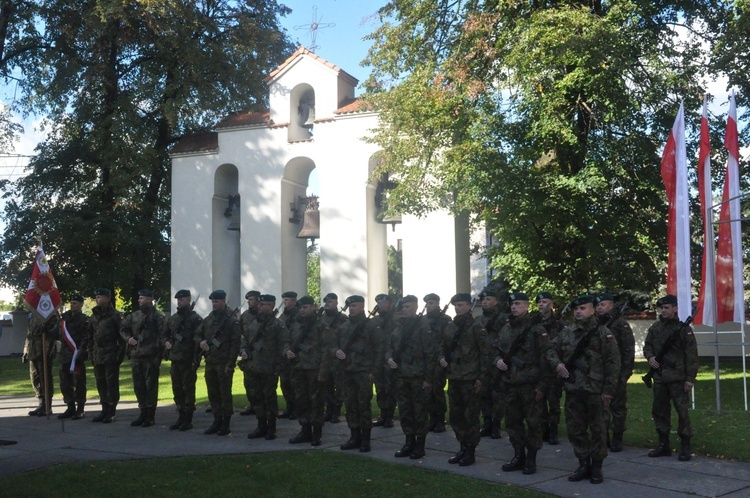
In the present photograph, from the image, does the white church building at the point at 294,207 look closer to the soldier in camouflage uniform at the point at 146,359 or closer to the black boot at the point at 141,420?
the soldier in camouflage uniform at the point at 146,359

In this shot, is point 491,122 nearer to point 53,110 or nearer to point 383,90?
point 383,90

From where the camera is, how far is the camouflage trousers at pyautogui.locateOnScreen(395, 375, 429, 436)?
10086 millimetres

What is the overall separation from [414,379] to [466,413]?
2.76 feet

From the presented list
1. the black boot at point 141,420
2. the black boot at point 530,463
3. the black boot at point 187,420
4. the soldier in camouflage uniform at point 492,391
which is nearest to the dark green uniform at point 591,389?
the black boot at point 530,463

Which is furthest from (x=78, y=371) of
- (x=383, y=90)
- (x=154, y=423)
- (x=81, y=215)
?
(x=81, y=215)

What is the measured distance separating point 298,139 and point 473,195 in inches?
376

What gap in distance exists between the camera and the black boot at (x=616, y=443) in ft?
33.9

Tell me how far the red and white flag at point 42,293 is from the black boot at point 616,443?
9.62m

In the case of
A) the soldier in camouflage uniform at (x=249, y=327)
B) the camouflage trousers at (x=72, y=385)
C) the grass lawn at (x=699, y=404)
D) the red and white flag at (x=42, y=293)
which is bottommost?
the grass lawn at (x=699, y=404)

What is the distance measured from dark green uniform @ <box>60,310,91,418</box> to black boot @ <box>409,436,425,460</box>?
268 inches

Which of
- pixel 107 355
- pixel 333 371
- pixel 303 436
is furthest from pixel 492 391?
pixel 107 355

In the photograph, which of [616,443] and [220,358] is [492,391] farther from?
[220,358]

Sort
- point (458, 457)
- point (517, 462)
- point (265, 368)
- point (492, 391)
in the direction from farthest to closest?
point (265, 368) → point (492, 391) → point (458, 457) → point (517, 462)

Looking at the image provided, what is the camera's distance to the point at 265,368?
11.8 m
